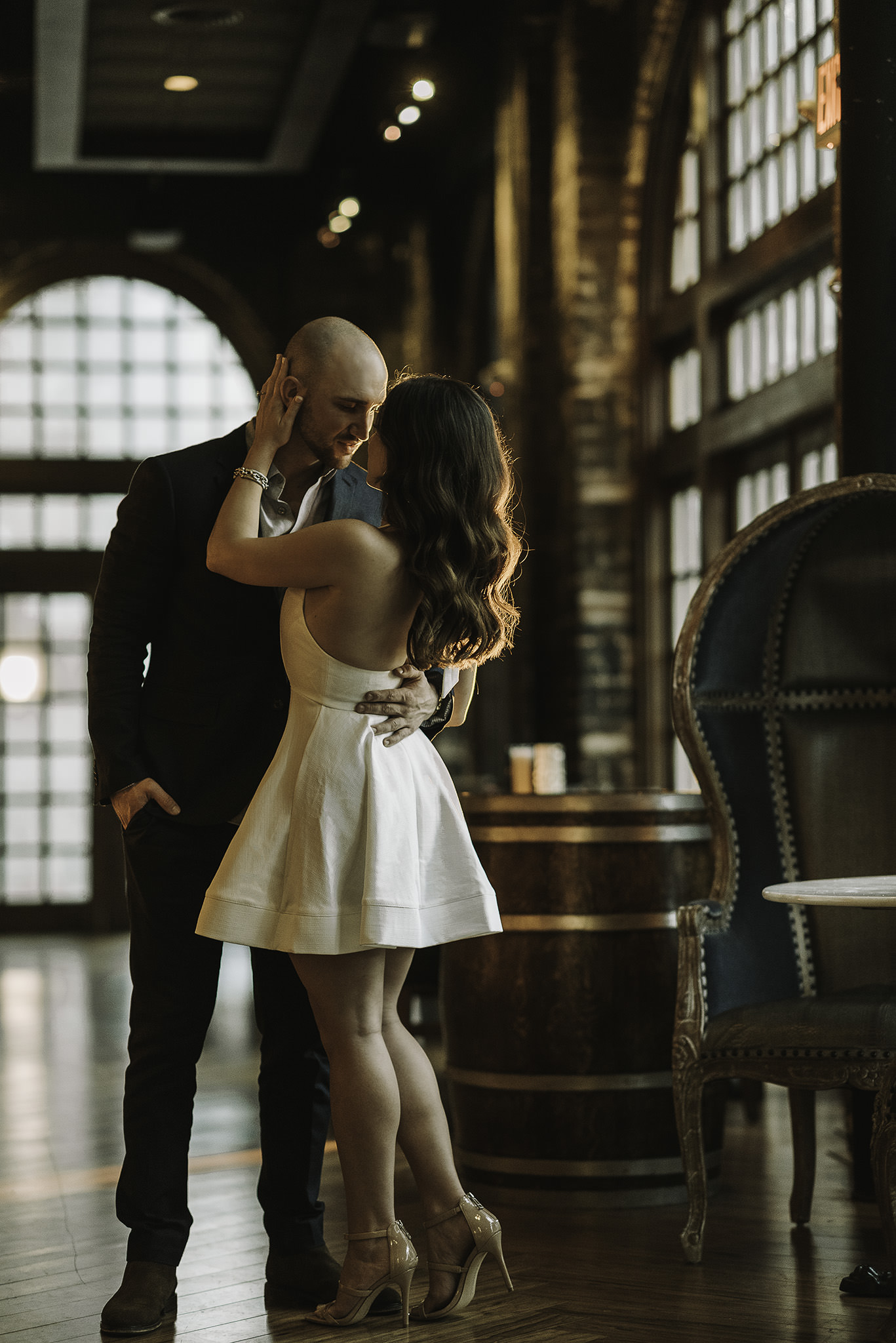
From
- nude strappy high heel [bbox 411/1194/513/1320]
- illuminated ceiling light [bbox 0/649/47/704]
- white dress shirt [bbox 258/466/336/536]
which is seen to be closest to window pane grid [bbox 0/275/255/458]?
illuminated ceiling light [bbox 0/649/47/704]

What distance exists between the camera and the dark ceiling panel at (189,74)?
8078 mm

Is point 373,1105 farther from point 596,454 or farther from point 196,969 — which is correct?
point 596,454

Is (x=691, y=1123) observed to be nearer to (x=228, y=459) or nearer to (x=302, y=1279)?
(x=302, y=1279)

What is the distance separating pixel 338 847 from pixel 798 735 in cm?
143

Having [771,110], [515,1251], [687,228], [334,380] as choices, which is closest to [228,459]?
[334,380]

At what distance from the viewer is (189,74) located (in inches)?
353

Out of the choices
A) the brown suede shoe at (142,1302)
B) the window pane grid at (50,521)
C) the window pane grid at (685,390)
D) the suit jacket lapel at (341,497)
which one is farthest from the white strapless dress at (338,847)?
the window pane grid at (50,521)

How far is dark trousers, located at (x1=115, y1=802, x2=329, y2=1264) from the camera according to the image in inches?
104

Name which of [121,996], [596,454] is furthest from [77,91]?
[121,996]

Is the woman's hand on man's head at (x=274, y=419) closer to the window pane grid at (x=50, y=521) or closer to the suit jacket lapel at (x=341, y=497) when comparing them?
the suit jacket lapel at (x=341, y=497)

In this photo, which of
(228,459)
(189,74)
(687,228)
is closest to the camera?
(228,459)

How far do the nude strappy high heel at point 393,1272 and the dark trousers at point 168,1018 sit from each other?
0.32m

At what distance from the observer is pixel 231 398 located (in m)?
11.2

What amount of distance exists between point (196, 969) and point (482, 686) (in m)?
7.70
